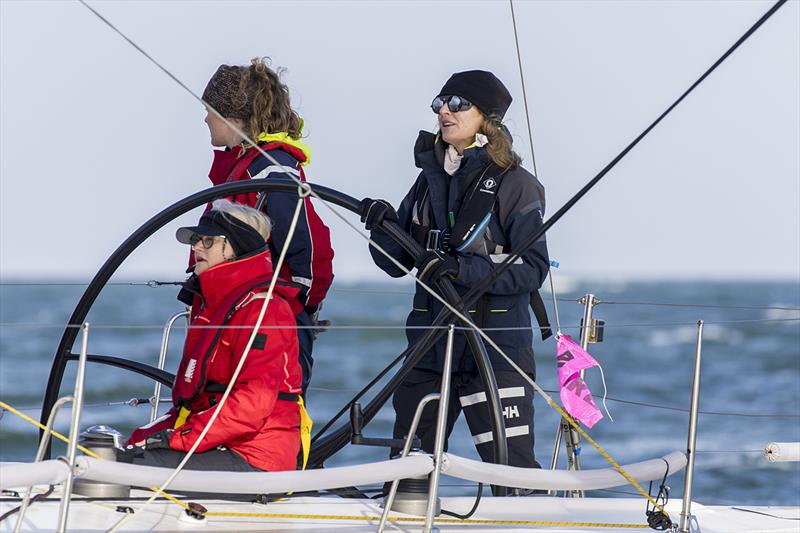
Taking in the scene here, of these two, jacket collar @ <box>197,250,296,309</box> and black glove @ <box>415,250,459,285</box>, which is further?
black glove @ <box>415,250,459,285</box>

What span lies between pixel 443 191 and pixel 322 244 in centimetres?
36

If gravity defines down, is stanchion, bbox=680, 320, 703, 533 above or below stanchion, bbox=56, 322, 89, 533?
above

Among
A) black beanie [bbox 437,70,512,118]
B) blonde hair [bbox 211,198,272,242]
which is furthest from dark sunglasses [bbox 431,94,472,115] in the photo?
blonde hair [bbox 211,198,272,242]

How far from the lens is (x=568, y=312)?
3334cm

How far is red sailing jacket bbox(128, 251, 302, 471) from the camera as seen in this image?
2572mm

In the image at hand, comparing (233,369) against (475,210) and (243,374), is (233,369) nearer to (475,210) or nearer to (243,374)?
(243,374)

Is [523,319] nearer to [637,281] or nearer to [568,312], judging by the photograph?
[568,312]

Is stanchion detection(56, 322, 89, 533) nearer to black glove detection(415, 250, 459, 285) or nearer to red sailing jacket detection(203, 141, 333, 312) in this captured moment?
red sailing jacket detection(203, 141, 333, 312)

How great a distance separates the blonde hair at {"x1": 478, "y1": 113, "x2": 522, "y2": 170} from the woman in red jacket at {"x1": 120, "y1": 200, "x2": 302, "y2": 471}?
0.70 metres

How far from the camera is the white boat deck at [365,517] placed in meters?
2.69

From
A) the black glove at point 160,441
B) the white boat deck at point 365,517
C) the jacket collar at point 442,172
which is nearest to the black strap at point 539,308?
the jacket collar at point 442,172

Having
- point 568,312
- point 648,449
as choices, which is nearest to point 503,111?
point 648,449

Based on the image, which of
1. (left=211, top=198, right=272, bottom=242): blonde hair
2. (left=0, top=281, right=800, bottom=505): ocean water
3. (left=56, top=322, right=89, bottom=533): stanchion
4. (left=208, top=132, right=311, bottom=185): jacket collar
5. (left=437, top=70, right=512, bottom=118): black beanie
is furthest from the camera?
(left=0, top=281, right=800, bottom=505): ocean water

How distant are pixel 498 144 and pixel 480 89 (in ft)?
0.50
